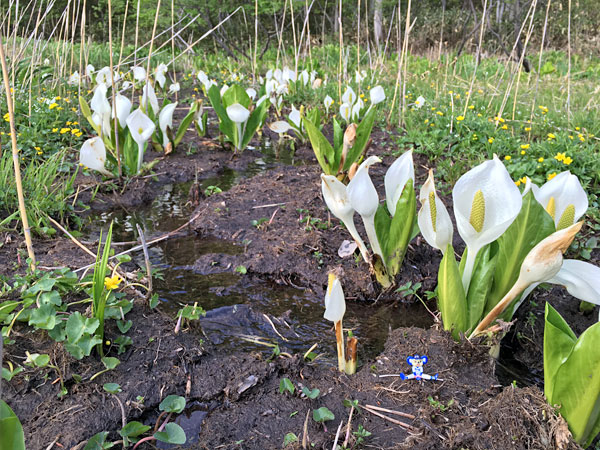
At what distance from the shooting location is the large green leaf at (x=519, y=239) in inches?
54.0

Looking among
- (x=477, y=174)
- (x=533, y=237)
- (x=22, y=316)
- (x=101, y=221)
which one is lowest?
(x=101, y=221)

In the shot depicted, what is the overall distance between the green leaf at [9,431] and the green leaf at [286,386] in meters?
0.70

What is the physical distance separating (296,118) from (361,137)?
1.13 m

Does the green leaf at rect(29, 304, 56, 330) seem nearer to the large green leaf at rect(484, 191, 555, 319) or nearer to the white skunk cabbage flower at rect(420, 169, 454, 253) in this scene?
the white skunk cabbage flower at rect(420, 169, 454, 253)

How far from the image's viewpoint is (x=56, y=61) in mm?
4730

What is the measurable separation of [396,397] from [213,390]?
52cm

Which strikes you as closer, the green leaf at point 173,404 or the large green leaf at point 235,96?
the green leaf at point 173,404

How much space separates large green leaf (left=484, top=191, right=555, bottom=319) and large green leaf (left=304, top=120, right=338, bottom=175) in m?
1.49

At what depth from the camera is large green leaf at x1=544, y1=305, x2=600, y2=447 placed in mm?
1070

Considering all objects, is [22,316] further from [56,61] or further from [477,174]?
[56,61]

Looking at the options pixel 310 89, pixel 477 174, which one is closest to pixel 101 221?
pixel 477 174

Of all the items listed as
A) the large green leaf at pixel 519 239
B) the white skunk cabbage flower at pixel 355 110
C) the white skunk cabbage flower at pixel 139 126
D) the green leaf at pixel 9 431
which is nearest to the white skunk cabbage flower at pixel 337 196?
the large green leaf at pixel 519 239

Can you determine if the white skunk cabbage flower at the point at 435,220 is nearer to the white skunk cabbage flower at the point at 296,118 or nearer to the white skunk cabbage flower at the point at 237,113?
the white skunk cabbage flower at the point at 237,113

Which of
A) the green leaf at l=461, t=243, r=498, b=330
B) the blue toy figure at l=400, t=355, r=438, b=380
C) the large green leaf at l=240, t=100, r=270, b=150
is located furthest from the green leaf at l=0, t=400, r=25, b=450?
the large green leaf at l=240, t=100, r=270, b=150
